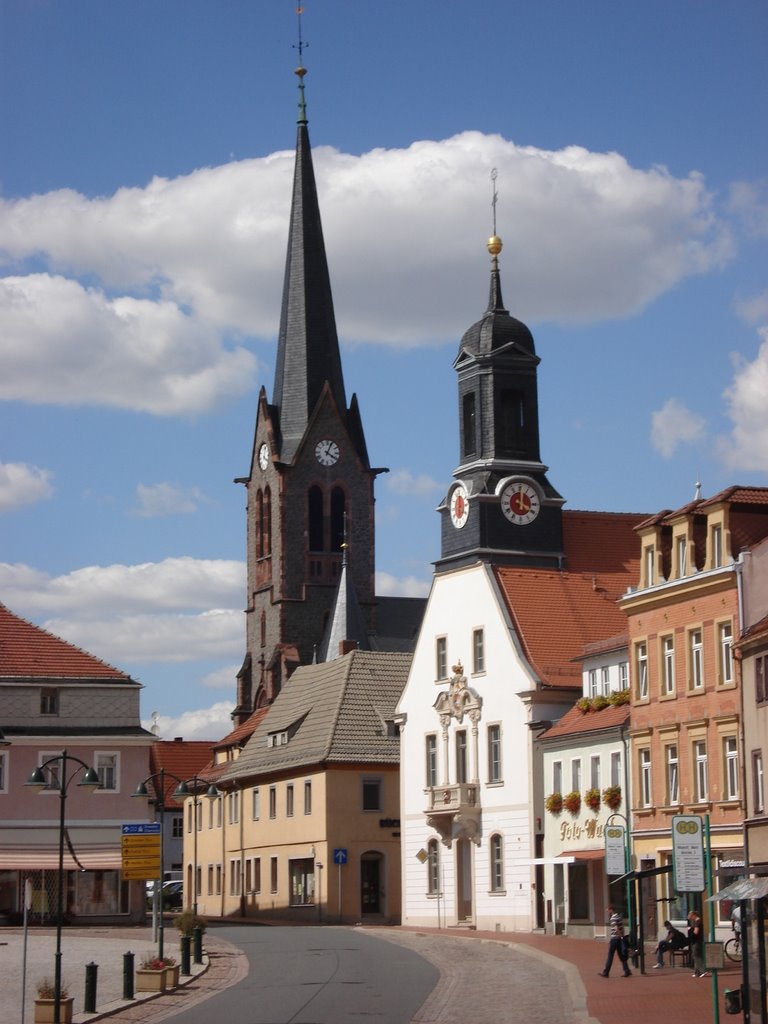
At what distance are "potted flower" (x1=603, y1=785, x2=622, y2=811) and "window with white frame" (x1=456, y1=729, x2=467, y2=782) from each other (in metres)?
11.8

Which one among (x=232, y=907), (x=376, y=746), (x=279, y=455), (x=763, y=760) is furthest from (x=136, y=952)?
(x=279, y=455)

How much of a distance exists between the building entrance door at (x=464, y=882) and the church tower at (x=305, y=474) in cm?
6355

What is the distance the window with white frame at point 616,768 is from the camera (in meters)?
59.3

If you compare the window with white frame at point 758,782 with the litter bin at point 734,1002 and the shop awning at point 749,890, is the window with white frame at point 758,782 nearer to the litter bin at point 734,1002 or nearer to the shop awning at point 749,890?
the litter bin at point 734,1002

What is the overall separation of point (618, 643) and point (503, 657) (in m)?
7.69

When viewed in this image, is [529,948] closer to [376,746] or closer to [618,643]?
[618,643]

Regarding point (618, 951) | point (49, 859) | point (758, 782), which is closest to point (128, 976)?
point (618, 951)

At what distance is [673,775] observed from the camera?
55906mm

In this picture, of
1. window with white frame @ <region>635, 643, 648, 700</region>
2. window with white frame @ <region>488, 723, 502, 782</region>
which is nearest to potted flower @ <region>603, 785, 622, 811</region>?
window with white frame @ <region>635, 643, 648, 700</region>

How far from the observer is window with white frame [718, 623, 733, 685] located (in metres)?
52.9

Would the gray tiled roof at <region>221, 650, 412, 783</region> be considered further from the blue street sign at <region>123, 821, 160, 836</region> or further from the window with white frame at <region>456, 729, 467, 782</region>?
the blue street sign at <region>123, 821, 160, 836</region>

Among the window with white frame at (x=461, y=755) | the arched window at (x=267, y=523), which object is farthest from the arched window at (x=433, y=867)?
the arched window at (x=267, y=523)

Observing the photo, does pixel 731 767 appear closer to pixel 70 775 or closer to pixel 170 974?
pixel 170 974

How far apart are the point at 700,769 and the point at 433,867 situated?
19924 millimetres
